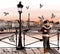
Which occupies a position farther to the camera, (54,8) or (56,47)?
(54,8)

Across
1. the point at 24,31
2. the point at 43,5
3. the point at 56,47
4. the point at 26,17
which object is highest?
the point at 43,5

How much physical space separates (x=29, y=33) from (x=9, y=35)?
69cm

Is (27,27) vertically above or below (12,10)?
below

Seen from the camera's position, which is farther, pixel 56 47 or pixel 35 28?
pixel 35 28

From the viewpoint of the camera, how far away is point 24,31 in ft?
19.4

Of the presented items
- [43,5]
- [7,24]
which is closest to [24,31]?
[7,24]

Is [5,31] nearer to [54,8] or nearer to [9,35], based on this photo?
[9,35]

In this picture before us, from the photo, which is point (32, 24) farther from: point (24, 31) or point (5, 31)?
point (5, 31)

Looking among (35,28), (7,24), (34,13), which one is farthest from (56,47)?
(7,24)

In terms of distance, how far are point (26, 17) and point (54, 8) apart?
0.97 m

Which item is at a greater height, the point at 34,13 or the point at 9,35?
the point at 34,13

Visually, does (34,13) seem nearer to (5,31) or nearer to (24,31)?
(24,31)

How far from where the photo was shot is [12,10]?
5.95 meters

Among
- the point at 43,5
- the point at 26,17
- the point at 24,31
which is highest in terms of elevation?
the point at 43,5
